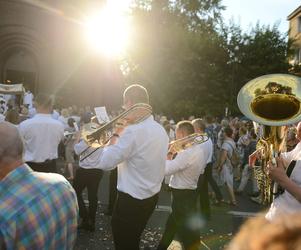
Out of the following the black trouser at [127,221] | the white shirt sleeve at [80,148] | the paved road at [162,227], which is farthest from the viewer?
the white shirt sleeve at [80,148]

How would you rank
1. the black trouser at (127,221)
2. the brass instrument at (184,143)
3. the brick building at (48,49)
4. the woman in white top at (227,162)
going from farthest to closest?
the brick building at (48,49) < the woman in white top at (227,162) < the brass instrument at (184,143) < the black trouser at (127,221)

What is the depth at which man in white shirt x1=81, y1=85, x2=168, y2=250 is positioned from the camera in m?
3.87

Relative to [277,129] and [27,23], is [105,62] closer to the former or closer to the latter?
[27,23]

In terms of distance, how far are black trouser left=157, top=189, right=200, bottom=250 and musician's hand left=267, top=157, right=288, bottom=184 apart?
2.03 metres

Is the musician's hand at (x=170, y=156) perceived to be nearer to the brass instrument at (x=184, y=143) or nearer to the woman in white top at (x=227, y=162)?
the brass instrument at (x=184, y=143)

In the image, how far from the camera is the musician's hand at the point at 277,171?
122 inches

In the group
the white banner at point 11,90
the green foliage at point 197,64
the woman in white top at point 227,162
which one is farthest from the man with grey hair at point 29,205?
the green foliage at point 197,64

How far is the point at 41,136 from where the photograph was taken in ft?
19.8

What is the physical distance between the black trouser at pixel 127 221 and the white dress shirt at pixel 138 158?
65 mm

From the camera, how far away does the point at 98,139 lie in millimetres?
4500

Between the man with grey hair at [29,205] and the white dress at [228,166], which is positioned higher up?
the man with grey hair at [29,205]

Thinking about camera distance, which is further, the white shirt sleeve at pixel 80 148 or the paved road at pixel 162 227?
the white shirt sleeve at pixel 80 148

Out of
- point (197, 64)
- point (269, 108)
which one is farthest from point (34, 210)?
point (197, 64)

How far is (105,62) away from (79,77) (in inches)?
68.7
